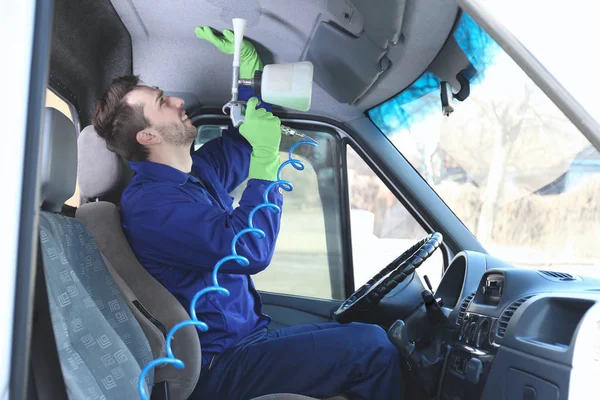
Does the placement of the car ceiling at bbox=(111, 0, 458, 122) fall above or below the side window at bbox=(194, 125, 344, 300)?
above

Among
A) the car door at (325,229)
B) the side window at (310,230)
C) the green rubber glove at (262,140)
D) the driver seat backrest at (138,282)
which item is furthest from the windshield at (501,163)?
the driver seat backrest at (138,282)

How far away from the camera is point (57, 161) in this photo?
1.02 meters

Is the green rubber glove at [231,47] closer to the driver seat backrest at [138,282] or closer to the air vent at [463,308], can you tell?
the driver seat backrest at [138,282]

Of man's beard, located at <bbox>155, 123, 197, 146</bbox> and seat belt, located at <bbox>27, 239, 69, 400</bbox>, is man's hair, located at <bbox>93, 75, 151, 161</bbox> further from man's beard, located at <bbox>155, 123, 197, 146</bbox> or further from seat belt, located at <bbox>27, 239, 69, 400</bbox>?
seat belt, located at <bbox>27, 239, 69, 400</bbox>

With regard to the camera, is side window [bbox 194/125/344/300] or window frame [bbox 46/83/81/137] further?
side window [bbox 194/125/344/300]

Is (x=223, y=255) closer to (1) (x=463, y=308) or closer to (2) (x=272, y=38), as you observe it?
(1) (x=463, y=308)

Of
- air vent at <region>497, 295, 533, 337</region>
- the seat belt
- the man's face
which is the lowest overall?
the seat belt

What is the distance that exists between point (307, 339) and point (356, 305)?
24 cm

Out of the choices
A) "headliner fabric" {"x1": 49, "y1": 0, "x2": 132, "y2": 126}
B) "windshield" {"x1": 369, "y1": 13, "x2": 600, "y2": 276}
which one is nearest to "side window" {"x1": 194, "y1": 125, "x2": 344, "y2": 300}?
"windshield" {"x1": 369, "y1": 13, "x2": 600, "y2": 276}

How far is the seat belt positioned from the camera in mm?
978

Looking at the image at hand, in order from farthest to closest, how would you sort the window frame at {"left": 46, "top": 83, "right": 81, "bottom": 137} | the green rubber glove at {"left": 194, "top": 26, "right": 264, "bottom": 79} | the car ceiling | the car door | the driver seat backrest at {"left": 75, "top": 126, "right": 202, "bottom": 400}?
the car door, the green rubber glove at {"left": 194, "top": 26, "right": 264, "bottom": 79}, the window frame at {"left": 46, "top": 83, "right": 81, "bottom": 137}, the car ceiling, the driver seat backrest at {"left": 75, "top": 126, "right": 202, "bottom": 400}

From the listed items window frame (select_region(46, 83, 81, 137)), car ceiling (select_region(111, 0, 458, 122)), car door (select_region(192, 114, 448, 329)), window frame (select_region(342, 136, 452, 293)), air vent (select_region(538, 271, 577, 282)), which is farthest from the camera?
car door (select_region(192, 114, 448, 329))

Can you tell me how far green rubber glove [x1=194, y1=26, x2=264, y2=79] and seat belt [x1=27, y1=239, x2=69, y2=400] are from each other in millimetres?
1335

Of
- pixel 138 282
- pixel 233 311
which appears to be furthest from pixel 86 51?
pixel 233 311
